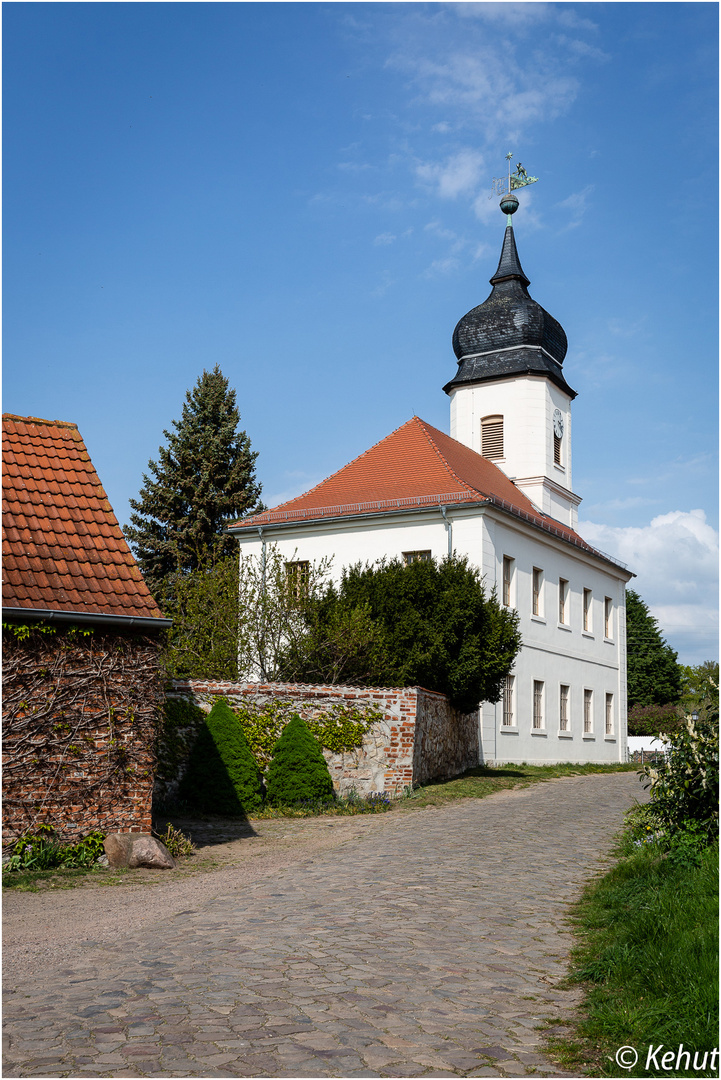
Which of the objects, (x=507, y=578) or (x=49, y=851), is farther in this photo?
(x=507, y=578)

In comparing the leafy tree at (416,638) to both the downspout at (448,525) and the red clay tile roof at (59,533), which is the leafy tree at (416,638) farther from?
the red clay tile roof at (59,533)

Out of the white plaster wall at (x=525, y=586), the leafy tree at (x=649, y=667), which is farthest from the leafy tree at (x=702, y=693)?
the leafy tree at (x=649, y=667)

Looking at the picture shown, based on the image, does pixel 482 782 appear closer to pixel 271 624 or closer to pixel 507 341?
pixel 271 624

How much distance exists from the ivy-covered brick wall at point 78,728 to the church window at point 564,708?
74.8ft

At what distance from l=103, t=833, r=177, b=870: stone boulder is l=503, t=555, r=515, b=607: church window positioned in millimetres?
18198

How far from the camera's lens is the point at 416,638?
68.1 feet

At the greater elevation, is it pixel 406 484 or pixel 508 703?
pixel 406 484

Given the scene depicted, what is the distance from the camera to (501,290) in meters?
37.7

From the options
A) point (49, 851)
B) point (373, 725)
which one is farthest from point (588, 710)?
point (49, 851)

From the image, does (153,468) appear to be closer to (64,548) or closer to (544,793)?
(544,793)

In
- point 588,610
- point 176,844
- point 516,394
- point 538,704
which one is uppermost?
point 516,394

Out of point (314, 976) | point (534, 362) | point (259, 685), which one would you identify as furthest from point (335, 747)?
point (534, 362)

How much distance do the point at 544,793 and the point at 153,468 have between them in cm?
2449

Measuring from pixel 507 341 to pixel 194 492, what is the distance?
13.4m
